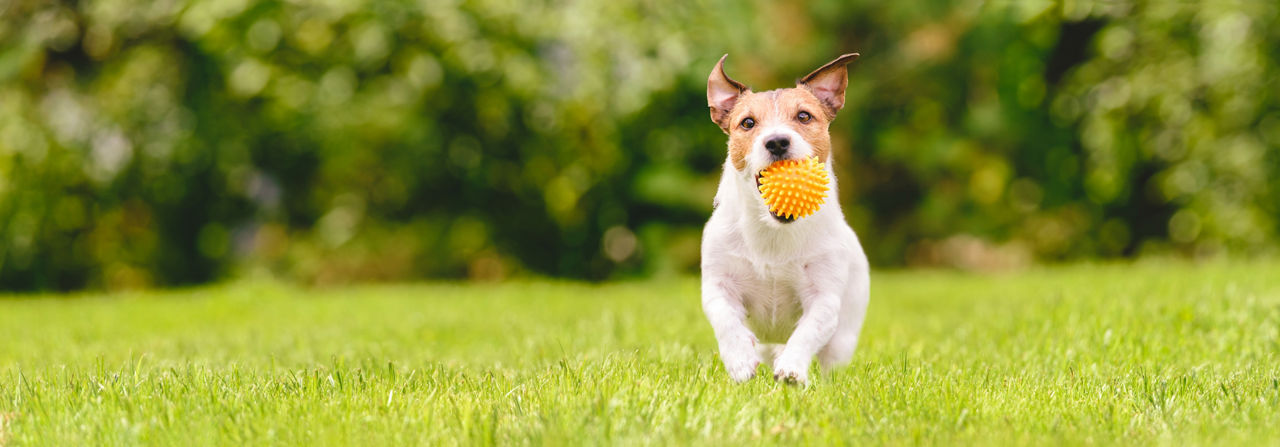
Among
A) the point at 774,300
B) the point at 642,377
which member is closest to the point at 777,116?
the point at 774,300

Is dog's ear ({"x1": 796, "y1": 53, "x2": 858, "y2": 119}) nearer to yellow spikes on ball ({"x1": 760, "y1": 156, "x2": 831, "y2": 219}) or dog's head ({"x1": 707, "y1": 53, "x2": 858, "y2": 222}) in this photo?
dog's head ({"x1": 707, "y1": 53, "x2": 858, "y2": 222})

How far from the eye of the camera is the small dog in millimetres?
3633

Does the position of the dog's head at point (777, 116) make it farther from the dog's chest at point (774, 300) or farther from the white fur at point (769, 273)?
the dog's chest at point (774, 300)

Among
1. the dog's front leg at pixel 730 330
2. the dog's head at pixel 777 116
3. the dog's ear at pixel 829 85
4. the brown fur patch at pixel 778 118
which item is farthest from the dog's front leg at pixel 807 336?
the dog's ear at pixel 829 85

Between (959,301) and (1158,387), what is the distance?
15.8 feet

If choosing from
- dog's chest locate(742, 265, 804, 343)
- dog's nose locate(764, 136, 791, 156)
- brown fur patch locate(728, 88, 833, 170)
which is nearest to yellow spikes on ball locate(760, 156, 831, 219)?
dog's nose locate(764, 136, 791, 156)

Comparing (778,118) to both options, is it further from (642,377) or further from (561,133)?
(561,133)

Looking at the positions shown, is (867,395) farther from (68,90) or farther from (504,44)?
(68,90)

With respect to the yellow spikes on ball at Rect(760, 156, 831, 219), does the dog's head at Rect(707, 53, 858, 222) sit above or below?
above

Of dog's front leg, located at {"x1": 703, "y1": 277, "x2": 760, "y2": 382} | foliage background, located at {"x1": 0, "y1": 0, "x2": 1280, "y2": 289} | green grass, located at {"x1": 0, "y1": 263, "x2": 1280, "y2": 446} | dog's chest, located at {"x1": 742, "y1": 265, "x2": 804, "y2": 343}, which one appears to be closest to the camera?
green grass, located at {"x1": 0, "y1": 263, "x2": 1280, "y2": 446}

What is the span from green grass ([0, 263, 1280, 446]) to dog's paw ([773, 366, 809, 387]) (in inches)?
1.4

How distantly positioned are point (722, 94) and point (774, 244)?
58 centimetres

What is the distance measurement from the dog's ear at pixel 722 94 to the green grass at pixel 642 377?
0.94 m

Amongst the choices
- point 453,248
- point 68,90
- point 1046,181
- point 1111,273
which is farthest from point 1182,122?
point 68,90
